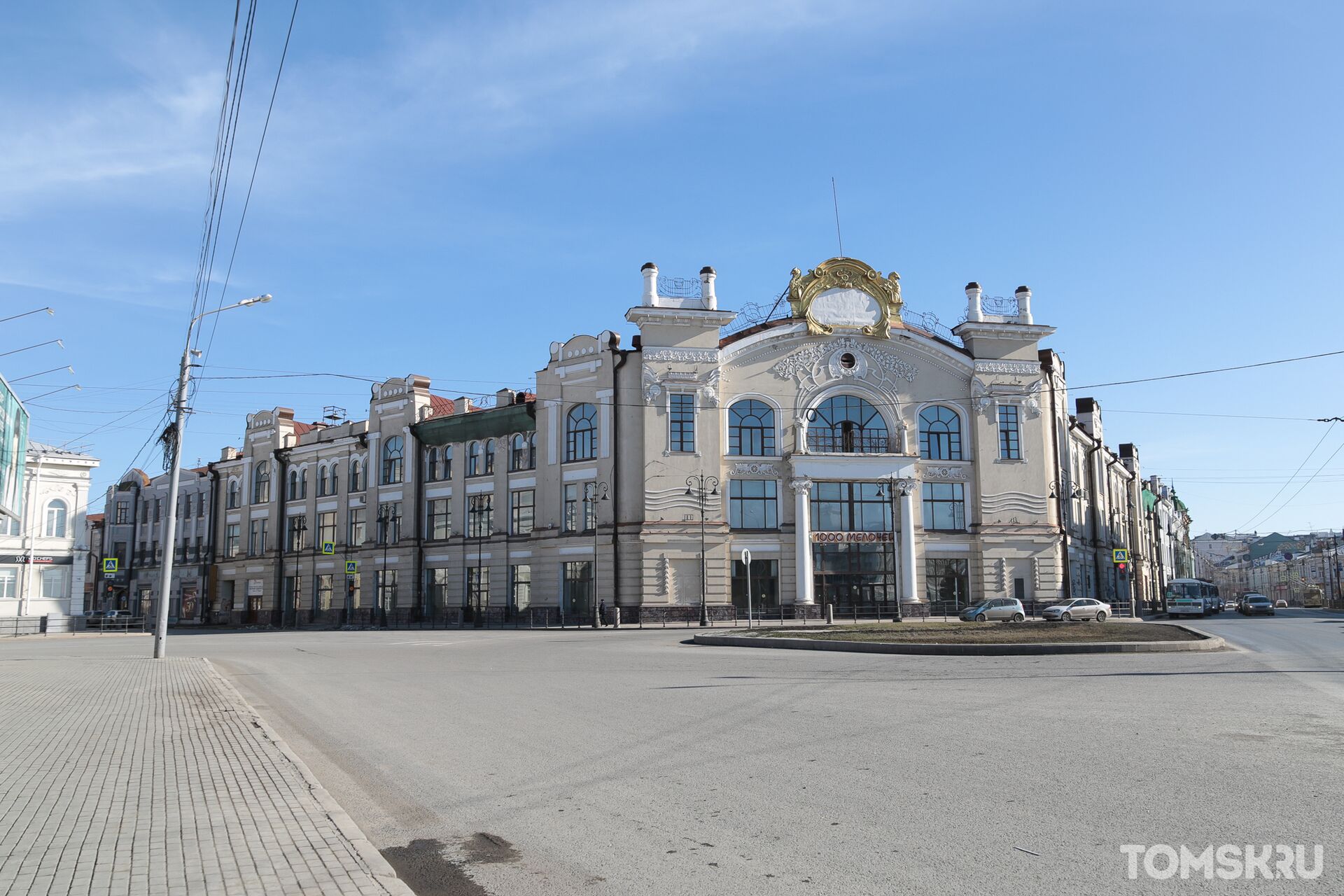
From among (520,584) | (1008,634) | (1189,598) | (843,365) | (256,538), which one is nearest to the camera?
(1008,634)

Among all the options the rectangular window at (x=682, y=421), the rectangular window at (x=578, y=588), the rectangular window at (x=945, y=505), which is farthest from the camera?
the rectangular window at (x=945, y=505)

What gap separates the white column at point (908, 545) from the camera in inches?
1962

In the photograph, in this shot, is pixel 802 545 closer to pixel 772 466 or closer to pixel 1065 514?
pixel 772 466

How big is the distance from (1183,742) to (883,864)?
17.8ft

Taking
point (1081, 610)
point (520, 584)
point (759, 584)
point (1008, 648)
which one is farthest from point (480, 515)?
point (1008, 648)

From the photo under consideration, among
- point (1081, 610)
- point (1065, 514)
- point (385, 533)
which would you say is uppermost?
point (1065, 514)

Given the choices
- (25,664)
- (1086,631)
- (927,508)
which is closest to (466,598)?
(927,508)

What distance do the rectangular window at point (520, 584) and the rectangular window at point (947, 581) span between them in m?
19.9

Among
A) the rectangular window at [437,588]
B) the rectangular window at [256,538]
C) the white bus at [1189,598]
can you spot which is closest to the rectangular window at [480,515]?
the rectangular window at [437,588]

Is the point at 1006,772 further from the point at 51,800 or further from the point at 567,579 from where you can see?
the point at 567,579

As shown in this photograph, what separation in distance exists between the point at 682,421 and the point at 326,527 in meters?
26.6

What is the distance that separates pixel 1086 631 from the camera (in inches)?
981

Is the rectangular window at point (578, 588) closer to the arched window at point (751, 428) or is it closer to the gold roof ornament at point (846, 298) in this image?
the arched window at point (751, 428)

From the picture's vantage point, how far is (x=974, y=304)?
5272cm
